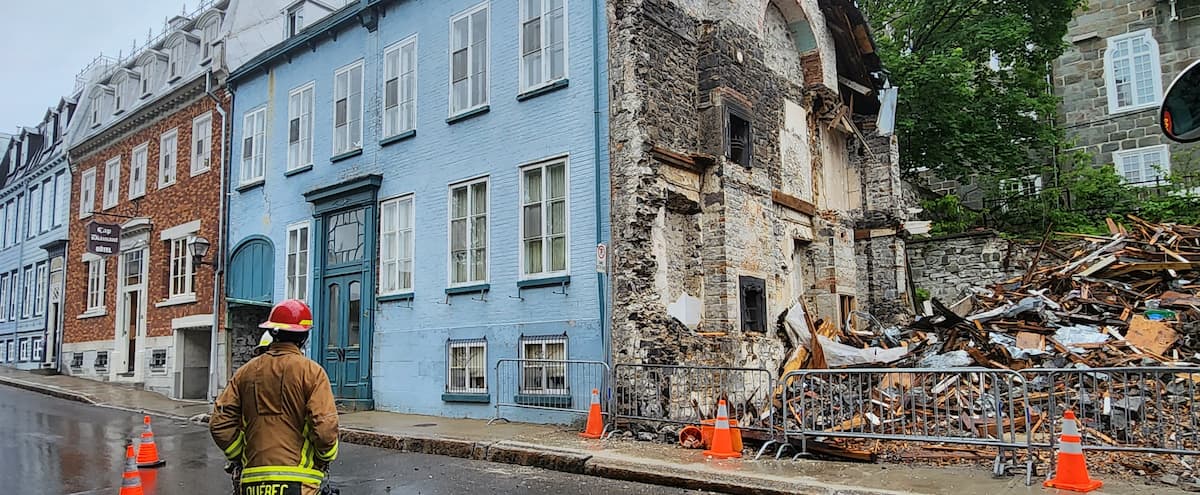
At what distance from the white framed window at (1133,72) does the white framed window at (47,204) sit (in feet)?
112

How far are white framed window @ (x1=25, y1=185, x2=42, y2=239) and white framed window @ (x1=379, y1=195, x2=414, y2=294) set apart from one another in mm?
21857

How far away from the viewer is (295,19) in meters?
21.2

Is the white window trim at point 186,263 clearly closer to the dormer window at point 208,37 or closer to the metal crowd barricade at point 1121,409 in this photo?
the dormer window at point 208,37

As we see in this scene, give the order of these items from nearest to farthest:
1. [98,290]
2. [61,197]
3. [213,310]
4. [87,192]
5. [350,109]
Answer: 1. [350,109]
2. [213,310]
3. [98,290]
4. [87,192]
5. [61,197]

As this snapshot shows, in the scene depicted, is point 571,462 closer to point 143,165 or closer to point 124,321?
point 143,165

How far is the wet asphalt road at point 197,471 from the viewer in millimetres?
8664

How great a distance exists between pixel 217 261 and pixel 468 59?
9.18 meters

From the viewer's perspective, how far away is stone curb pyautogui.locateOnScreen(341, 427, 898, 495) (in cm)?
781

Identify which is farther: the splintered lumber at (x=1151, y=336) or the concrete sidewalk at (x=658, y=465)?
the splintered lumber at (x=1151, y=336)

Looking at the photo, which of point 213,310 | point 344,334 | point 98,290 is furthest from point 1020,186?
point 98,290

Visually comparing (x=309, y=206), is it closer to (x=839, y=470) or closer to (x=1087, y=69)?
(x=839, y=470)

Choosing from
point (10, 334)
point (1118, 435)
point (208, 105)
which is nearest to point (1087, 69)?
point (1118, 435)

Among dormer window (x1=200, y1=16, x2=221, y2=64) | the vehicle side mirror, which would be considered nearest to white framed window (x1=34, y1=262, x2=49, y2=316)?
dormer window (x1=200, y1=16, x2=221, y2=64)

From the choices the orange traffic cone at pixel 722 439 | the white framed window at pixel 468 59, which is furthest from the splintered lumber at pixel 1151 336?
the white framed window at pixel 468 59
